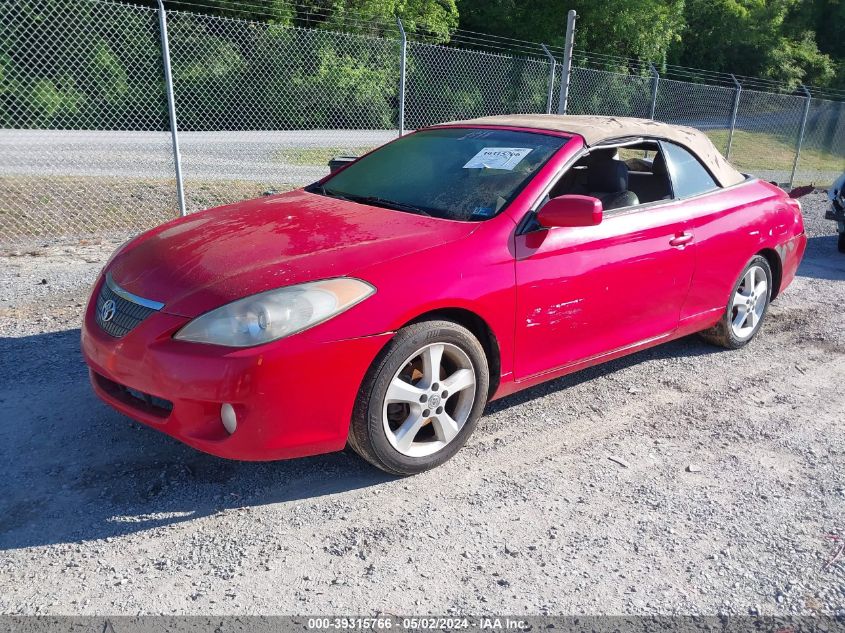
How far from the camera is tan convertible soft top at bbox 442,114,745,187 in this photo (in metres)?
4.23

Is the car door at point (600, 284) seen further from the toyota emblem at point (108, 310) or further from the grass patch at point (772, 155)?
the grass patch at point (772, 155)

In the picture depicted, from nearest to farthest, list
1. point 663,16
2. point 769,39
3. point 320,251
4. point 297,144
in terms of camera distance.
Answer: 1. point 320,251
2. point 297,144
3. point 663,16
4. point 769,39

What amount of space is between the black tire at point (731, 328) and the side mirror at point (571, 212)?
202 cm

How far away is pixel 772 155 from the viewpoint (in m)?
20.9

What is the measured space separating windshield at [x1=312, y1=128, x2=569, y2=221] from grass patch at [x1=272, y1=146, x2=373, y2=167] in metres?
9.94

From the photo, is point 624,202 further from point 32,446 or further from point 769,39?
point 769,39

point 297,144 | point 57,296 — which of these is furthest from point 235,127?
point 57,296

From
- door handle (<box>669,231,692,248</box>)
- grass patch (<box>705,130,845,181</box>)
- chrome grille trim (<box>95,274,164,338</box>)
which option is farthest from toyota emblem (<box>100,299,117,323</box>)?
grass patch (<box>705,130,845,181</box>)

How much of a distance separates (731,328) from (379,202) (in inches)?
112

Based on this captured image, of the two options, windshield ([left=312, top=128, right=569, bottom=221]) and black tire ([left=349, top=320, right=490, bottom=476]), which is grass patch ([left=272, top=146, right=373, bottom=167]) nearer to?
windshield ([left=312, top=128, right=569, bottom=221])

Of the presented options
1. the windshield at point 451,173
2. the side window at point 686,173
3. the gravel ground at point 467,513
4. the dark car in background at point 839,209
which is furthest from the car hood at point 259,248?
the dark car in background at point 839,209

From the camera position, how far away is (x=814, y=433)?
4035 mm

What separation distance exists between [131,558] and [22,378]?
79.4 inches

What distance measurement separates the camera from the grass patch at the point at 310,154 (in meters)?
14.3
